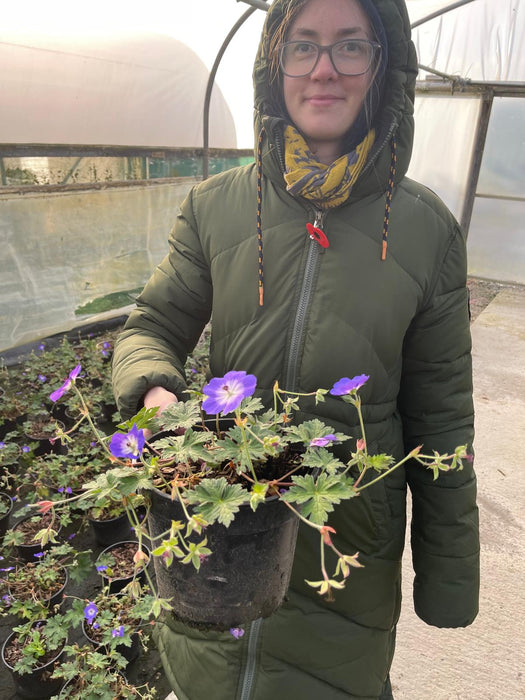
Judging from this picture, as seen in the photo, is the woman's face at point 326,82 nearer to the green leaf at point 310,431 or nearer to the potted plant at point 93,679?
the green leaf at point 310,431

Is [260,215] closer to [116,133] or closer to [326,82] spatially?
[326,82]

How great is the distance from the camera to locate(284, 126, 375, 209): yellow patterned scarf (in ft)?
3.27

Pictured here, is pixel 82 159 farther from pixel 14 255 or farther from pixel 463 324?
pixel 463 324

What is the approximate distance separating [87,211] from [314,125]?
3236mm

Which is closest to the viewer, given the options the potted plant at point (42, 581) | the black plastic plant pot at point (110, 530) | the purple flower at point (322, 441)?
the purple flower at point (322, 441)

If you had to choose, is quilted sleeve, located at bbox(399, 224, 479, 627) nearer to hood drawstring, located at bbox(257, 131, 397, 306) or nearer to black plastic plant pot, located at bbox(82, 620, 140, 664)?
hood drawstring, located at bbox(257, 131, 397, 306)

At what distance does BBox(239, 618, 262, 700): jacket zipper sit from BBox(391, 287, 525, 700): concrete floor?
87 cm

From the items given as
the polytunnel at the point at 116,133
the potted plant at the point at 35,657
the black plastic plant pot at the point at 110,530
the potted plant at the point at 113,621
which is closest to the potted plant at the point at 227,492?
the potted plant at the point at 113,621

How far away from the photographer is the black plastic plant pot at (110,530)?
7.55 feet

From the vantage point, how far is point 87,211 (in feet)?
12.7

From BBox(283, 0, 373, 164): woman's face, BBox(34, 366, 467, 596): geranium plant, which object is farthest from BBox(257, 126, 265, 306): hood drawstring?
BBox(34, 366, 467, 596): geranium plant

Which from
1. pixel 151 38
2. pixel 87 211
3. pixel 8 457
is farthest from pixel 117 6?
pixel 8 457

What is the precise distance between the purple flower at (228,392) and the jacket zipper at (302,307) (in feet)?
1.05

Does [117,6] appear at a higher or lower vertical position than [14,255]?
higher
